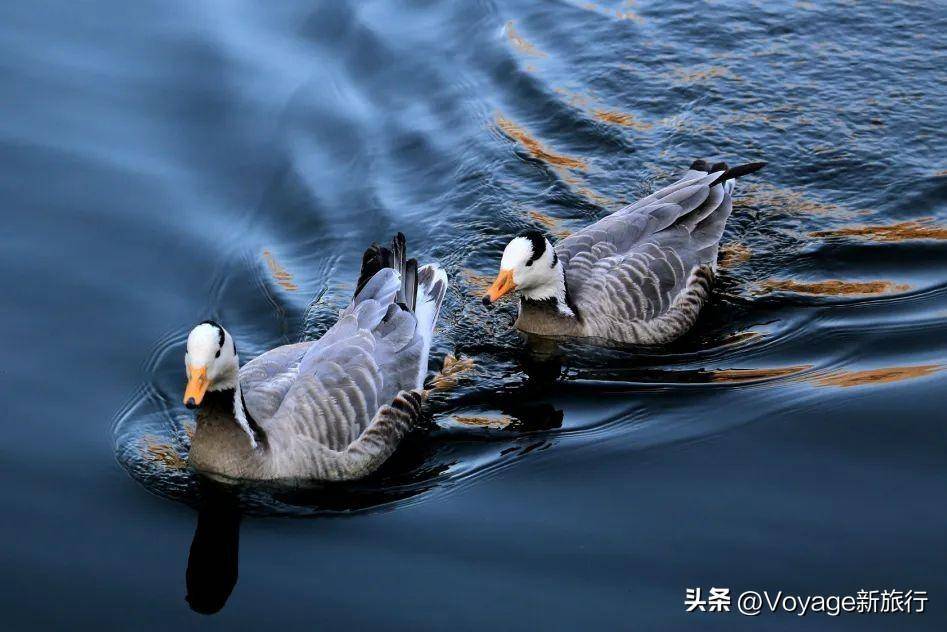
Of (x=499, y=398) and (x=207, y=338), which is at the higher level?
(x=499, y=398)

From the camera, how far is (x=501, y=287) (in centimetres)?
1201

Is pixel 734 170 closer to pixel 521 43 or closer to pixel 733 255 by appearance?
pixel 733 255

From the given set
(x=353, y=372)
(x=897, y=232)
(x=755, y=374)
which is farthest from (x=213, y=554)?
(x=897, y=232)

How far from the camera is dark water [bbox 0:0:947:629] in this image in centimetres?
889

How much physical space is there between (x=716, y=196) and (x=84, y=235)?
6758 millimetres

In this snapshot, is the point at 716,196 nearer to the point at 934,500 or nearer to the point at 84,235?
the point at 934,500

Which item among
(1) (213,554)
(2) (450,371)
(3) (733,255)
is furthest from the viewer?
(3) (733,255)

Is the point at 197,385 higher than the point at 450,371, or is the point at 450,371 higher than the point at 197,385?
the point at 450,371

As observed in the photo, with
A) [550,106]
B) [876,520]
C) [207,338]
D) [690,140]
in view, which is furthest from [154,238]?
[876,520]

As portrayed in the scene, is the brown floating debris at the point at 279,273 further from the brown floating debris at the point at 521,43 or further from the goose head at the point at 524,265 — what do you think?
the brown floating debris at the point at 521,43

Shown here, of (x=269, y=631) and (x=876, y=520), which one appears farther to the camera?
(x=876, y=520)

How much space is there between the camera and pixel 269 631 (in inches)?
330

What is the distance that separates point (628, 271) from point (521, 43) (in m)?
5.88

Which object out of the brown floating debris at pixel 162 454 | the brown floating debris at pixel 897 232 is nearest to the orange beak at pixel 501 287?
the brown floating debris at pixel 162 454
